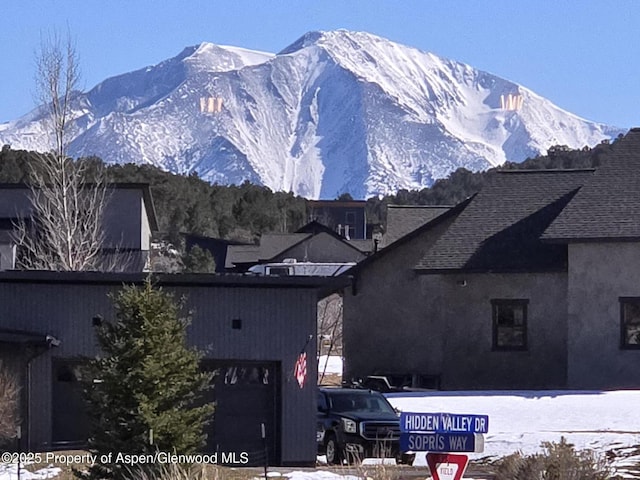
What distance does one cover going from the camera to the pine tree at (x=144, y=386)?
18078mm

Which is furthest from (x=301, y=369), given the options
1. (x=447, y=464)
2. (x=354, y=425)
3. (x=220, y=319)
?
(x=447, y=464)

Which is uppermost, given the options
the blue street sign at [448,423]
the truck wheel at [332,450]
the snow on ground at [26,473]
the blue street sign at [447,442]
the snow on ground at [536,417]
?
the blue street sign at [448,423]

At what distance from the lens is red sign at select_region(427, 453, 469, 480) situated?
12.2 meters

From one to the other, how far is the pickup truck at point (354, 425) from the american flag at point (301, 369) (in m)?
0.46

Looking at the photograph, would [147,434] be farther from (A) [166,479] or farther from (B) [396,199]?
(B) [396,199]

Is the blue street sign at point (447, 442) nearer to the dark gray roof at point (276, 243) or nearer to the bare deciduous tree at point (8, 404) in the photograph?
the bare deciduous tree at point (8, 404)

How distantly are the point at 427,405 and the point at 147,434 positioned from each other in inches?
572

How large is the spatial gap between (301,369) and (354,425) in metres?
2.22

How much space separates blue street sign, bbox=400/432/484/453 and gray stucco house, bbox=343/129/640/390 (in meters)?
24.5

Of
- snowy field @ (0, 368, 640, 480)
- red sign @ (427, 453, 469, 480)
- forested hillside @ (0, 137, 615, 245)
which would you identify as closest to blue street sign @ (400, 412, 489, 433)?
red sign @ (427, 453, 469, 480)

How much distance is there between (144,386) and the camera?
1823 cm

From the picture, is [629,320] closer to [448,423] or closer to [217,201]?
[448,423]

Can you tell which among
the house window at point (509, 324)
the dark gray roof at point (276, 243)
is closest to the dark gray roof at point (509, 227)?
the house window at point (509, 324)

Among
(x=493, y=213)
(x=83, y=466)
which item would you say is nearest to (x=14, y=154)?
(x=493, y=213)
